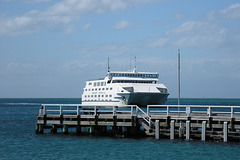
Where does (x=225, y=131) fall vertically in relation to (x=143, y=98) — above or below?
below

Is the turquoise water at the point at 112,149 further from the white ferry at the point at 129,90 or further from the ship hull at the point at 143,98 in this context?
the white ferry at the point at 129,90

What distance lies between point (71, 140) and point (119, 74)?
54467 millimetres

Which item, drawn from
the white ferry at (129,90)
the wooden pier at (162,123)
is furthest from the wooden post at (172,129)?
the white ferry at (129,90)

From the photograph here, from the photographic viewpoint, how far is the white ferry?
7925cm

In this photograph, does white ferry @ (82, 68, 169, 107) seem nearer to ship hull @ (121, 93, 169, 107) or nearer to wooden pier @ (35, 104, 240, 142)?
ship hull @ (121, 93, 169, 107)

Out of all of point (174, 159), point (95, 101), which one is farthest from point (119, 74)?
point (174, 159)

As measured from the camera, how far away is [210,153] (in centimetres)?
2500

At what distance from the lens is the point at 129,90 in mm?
79875

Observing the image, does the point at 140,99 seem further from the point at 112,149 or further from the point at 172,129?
the point at 112,149

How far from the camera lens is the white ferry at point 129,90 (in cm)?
7925

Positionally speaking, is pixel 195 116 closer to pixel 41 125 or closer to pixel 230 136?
pixel 230 136

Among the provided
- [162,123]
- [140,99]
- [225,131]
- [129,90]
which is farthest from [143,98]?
[225,131]

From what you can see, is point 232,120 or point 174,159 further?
point 232,120

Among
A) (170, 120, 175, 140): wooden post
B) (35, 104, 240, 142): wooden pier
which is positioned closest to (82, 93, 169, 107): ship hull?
(35, 104, 240, 142): wooden pier
